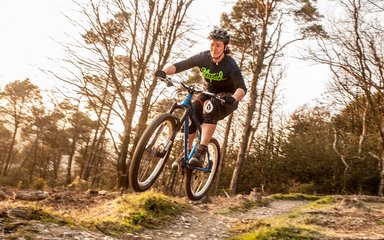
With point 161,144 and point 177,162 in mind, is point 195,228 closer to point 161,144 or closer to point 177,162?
point 177,162

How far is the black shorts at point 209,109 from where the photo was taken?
16.2 ft

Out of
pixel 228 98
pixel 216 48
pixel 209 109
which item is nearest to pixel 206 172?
pixel 209 109

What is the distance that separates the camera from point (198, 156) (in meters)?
4.91

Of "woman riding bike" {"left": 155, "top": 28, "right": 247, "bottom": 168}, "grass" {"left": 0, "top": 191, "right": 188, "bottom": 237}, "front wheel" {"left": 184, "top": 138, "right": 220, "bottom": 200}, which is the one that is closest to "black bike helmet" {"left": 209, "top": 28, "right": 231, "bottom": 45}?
"woman riding bike" {"left": 155, "top": 28, "right": 247, "bottom": 168}

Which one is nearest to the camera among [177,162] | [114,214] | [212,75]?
[177,162]

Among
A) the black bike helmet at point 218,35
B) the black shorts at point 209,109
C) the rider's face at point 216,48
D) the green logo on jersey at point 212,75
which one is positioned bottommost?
the black shorts at point 209,109

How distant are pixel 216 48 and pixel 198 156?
1.59m

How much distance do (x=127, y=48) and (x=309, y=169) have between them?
1536 centimetres

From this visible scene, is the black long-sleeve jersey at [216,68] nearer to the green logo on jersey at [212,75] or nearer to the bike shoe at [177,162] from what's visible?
A: the green logo on jersey at [212,75]

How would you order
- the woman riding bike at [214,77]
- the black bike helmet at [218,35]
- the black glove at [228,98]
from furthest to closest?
the woman riding bike at [214,77], the black bike helmet at [218,35], the black glove at [228,98]

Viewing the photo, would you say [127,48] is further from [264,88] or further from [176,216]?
[264,88]

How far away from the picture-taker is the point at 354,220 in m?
8.17

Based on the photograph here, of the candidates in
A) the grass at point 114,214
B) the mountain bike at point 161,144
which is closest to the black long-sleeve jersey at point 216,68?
the mountain bike at point 161,144

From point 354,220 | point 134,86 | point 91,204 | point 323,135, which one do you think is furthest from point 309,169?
point 91,204
